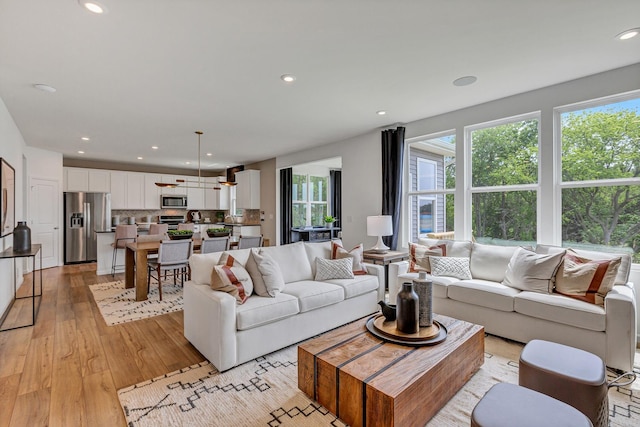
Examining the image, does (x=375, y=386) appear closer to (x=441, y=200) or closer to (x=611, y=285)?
(x=611, y=285)

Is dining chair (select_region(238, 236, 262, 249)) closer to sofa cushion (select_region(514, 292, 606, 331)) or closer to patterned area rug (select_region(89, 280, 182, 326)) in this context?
patterned area rug (select_region(89, 280, 182, 326))

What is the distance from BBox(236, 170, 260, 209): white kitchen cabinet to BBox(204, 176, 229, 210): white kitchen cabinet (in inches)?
51.9

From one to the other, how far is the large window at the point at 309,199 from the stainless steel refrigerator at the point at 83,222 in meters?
4.63

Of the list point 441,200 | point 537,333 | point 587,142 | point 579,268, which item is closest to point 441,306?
point 537,333

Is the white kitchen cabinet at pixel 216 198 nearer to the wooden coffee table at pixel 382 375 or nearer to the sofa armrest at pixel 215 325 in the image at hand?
the sofa armrest at pixel 215 325

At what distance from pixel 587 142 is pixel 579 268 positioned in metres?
1.54

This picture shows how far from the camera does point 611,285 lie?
254 centimetres

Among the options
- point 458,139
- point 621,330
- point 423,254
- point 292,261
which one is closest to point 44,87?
point 292,261

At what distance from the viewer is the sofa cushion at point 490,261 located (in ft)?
11.0

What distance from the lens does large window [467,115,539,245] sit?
372cm

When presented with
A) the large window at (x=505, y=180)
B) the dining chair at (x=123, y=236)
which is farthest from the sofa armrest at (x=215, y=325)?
the dining chair at (x=123, y=236)

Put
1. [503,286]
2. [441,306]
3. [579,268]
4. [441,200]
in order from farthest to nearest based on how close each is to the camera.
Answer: [441,200], [441,306], [503,286], [579,268]

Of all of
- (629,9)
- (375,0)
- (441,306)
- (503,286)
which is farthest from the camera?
(441,306)

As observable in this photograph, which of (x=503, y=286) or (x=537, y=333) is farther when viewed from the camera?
(x=503, y=286)
